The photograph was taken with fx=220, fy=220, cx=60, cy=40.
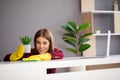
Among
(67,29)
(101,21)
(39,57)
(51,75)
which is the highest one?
(101,21)

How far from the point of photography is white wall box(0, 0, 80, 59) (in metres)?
Answer: 3.49

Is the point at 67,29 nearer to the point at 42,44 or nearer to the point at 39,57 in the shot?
the point at 42,44

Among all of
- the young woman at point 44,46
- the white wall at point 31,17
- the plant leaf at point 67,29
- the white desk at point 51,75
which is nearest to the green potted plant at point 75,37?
the plant leaf at point 67,29

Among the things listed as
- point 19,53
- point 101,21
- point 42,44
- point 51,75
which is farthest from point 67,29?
point 51,75

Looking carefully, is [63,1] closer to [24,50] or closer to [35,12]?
[35,12]

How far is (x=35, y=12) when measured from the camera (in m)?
3.70

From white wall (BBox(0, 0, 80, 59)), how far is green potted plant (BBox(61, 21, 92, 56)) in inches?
9.8

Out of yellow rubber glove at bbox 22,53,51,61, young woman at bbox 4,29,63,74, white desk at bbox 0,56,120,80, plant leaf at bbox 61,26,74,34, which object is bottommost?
white desk at bbox 0,56,120,80

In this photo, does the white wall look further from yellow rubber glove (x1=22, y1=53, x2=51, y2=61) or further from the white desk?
the white desk

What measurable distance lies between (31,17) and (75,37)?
0.81 meters

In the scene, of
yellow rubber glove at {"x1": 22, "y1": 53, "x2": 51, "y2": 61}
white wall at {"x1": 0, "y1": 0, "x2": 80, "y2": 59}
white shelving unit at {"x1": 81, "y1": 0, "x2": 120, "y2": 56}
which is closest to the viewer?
yellow rubber glove at {"x1": 22, "y1": 53, "x2": 51, "y2": 61}

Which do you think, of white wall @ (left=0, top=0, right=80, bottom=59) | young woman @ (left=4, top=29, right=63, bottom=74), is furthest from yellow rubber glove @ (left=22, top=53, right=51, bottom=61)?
white wall @ (left=0, top=0, right=80, bottom=59)

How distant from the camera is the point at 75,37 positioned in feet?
12.3

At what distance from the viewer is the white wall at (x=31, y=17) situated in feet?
11.5
